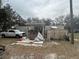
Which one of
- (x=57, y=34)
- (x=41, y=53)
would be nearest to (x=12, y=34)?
(x=57, y=34)

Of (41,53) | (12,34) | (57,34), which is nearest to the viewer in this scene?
(41,53)

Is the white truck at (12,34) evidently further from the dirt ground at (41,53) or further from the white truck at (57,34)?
the dirt ground at (41,53)

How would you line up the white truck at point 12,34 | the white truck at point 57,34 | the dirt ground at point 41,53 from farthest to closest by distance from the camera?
the white truck at point 12,34 < the white truck at point 57,34 < the dirt ground at point 41,53

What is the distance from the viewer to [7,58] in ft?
39.0

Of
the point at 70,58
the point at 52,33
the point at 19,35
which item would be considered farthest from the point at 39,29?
the point at 70,58

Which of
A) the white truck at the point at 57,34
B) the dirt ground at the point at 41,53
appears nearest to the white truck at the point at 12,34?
the white truck at the point at 57,34

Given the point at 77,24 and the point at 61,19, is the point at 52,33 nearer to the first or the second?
the point at 77,24

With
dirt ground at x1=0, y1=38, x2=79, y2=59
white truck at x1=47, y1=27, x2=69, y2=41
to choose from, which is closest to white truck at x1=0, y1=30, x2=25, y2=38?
white truck at x1=47, y1=27, x2=69, y2=41

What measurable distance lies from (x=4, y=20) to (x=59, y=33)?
10468mm

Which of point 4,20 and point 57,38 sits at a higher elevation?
point 4,20

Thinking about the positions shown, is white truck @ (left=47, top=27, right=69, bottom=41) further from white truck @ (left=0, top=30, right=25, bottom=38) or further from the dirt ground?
the dirt ground

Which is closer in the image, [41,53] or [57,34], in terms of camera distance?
[41,53]

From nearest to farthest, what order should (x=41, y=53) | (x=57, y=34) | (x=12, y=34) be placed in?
(x=41, y=53)
(x=57, y=34)
(x=12, y=34)

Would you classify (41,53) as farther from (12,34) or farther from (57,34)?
(12,34)
